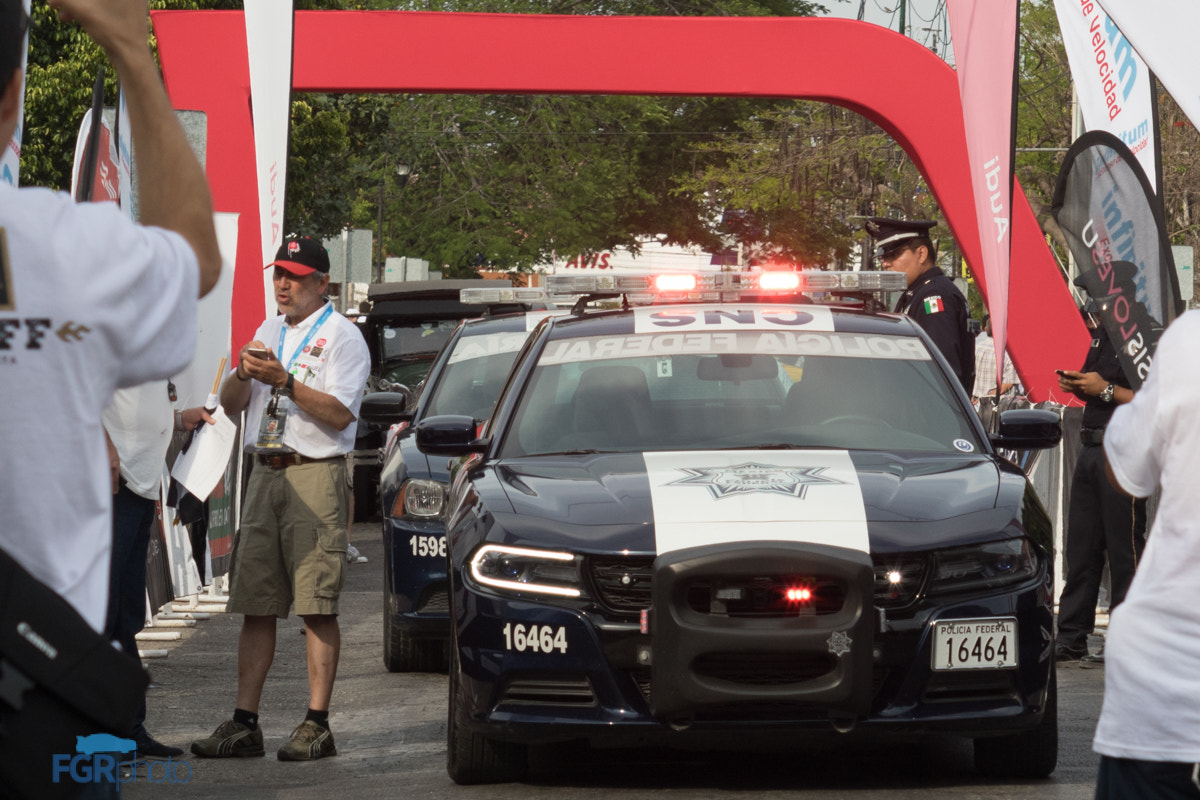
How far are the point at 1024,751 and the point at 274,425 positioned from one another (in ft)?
9.87

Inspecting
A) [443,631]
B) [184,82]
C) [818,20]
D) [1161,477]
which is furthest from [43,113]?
[1161,477]

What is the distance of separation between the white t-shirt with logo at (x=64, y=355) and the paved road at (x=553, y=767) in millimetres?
3702

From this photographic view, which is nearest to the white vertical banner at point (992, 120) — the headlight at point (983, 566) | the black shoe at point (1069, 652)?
the black shoe at point (1069, 652)

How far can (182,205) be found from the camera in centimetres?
243

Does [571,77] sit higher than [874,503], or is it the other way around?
[571,77]

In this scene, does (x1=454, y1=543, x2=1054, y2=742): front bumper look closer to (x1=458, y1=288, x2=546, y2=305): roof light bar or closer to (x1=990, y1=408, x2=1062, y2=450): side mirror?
(x1=990, y1=408, x2=1062, y2=450): side mirror

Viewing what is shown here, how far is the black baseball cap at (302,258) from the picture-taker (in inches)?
276

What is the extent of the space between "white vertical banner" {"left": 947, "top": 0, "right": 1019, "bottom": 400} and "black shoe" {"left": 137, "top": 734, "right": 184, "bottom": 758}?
477 centimetres

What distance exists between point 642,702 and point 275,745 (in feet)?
7.16

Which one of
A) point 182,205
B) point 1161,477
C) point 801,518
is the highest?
point 182,205

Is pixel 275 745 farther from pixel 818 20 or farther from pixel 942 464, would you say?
pixel 818 20

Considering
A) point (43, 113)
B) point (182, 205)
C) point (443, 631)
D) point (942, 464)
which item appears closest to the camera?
point (182, 205)

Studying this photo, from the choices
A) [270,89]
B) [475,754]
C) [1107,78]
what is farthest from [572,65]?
[475,754]

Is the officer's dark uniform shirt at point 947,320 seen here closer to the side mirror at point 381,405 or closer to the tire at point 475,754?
the side mirror at point 381,405
